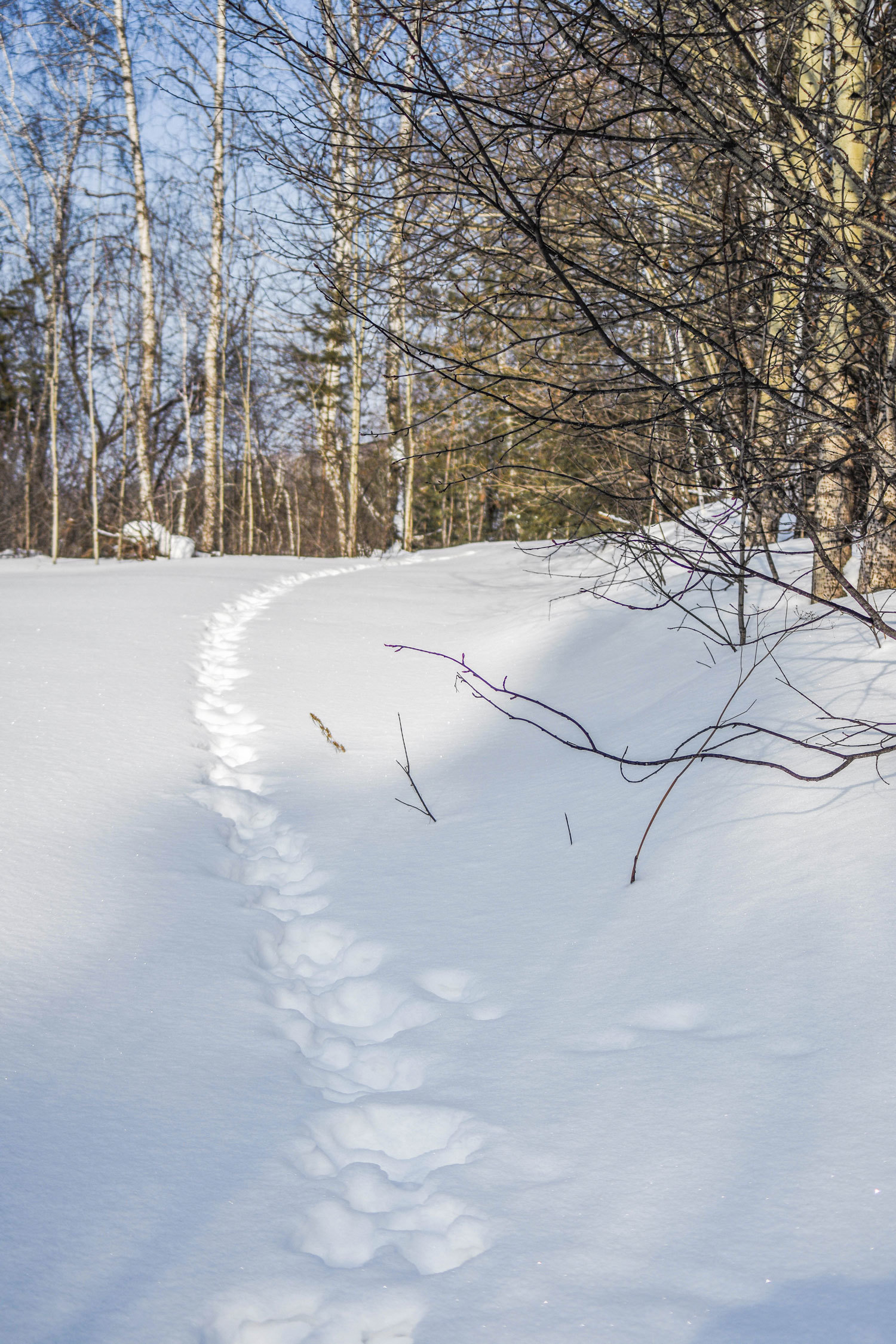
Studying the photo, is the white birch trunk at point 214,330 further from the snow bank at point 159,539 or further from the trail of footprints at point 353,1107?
the trail of footprints at point 353,1107

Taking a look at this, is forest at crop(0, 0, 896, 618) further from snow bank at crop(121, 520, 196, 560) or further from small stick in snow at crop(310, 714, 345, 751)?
small stick in snow at crop(310, 714, 345, 751)

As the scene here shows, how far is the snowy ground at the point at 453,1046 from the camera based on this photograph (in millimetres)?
1347

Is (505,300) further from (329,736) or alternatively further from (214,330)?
(214,330)

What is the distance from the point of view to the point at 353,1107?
1.86 meters

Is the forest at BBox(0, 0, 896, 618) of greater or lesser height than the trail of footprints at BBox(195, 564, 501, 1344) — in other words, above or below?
above

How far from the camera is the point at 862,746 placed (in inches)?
103

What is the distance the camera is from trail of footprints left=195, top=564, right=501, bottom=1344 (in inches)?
57.0

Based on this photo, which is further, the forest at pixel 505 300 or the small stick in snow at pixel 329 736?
the small stick in snow at pixel 329 736

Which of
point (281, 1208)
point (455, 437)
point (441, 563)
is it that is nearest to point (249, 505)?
point (455, 437)

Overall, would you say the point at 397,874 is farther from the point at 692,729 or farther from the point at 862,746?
the point at 862,746

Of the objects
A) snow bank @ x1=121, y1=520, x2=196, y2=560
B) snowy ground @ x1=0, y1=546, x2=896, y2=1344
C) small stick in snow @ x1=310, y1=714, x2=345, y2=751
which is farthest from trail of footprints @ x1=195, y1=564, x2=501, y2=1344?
snow bank @ x1=121, y1=520, x2=196, y2=560

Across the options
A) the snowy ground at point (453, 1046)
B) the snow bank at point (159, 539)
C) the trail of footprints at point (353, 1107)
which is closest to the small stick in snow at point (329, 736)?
the snowy ground at point (453, 1046)

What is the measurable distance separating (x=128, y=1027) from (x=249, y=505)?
15989 mm

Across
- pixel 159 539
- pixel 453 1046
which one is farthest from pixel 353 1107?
pixel 159 539
